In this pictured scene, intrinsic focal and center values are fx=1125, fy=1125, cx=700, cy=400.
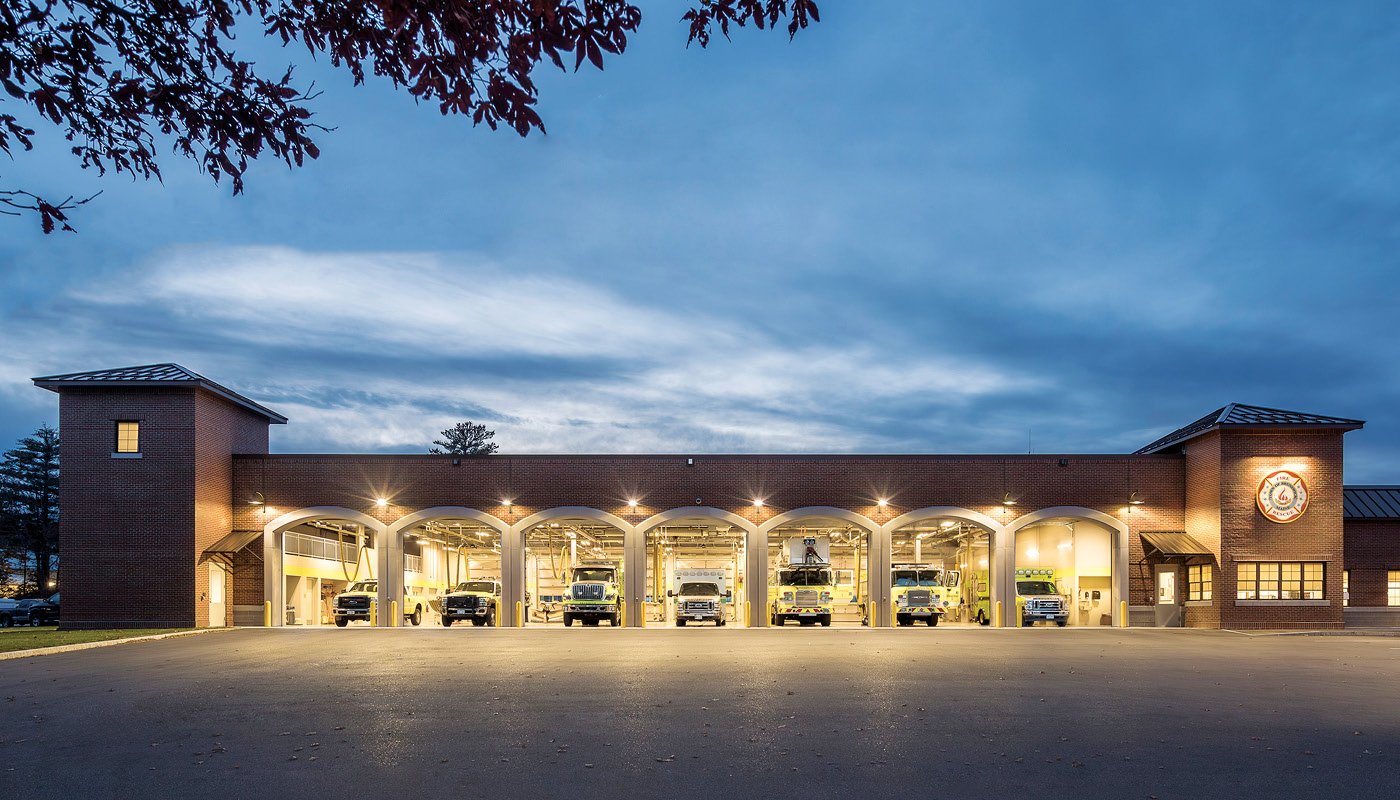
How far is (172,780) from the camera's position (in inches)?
345

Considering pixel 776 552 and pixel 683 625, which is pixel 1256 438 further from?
pixel 776 552

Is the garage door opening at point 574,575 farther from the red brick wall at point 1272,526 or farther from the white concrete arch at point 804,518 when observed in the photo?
the red brick wall at point 1272,526

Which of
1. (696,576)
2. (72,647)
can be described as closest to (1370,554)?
(696,576)

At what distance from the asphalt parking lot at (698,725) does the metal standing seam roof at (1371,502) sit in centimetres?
1880

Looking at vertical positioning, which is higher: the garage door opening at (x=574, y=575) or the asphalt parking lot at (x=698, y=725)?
the asphalt parking lot at (x=698, y=725)

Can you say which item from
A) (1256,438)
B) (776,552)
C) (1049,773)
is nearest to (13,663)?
(1049,773)

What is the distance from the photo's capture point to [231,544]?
114ft

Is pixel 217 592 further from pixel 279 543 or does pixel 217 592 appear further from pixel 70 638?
pixel 70 638

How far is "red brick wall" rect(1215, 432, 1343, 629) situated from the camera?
33406 millimetres

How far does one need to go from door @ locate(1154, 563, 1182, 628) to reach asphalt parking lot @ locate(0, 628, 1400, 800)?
48.8ft

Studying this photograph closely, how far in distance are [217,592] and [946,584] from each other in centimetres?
2389

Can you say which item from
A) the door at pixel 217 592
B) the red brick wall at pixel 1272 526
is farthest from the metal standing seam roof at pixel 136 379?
the red brick wall at pixel 1272 526

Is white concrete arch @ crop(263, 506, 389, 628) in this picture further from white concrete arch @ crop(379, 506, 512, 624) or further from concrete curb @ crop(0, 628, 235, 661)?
concrete curb @ crop(0, 628, 235, 661)

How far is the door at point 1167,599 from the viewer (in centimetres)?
3525
